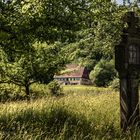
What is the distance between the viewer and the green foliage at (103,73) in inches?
3105

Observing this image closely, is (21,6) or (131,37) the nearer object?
(131,37)

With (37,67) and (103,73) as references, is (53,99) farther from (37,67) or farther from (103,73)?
(103,73)

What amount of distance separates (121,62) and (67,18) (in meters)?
3.03

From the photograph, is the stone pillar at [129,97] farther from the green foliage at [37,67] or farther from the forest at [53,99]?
the green foliage at [37,67]

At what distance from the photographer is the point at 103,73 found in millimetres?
81562

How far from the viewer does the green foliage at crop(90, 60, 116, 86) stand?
78875 millimetres

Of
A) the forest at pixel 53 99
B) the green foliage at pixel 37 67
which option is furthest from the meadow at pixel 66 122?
the green foliage at pixel 37 67

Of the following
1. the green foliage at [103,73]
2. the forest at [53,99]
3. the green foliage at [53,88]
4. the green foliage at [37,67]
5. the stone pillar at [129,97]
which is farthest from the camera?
the green foliage at [103,73]

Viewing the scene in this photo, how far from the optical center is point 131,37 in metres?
9.35

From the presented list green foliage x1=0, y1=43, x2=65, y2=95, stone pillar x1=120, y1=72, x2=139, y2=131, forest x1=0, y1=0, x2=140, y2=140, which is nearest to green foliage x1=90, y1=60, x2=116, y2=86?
green foliage x1=0, y1=43, x2=65, y2=95

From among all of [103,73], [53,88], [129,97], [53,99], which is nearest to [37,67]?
[53,88]

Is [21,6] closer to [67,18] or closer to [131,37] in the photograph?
[67,18]

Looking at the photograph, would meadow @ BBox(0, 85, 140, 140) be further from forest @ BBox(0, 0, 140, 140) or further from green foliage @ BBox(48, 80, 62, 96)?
green foliage @ BBox(48, 80, 62, 96)

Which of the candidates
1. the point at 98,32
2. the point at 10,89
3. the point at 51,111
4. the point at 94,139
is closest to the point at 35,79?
the point at 10,89
